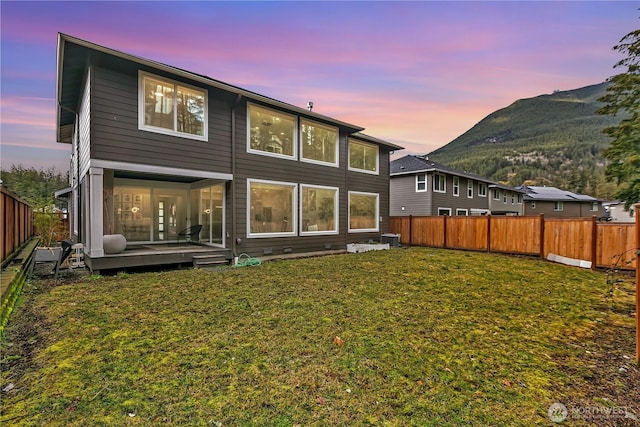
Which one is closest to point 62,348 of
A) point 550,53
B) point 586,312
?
point 586,312

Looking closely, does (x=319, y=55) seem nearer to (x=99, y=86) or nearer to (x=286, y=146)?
(x=286, y=146)

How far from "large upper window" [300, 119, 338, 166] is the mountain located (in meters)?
41.2

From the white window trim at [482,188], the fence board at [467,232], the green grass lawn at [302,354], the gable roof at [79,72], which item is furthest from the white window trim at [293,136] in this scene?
the white window trim at [482,188]

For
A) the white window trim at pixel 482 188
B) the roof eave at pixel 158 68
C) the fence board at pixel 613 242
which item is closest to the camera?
the roof eave at pixel 158 68

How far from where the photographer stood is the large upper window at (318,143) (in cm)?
1123

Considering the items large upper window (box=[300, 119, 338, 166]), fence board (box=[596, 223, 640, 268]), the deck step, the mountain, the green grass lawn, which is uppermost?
the mountain

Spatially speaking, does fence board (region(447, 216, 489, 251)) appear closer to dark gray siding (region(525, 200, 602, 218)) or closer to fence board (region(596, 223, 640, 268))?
fence board (region(596, 223, 640, 268))

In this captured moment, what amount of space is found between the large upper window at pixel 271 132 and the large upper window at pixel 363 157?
11.3ft

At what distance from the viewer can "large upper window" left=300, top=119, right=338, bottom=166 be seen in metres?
11.2

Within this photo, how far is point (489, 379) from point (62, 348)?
14.6ft

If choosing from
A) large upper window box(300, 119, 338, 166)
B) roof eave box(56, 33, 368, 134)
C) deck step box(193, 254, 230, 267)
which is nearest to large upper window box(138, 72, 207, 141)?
roof eave box(56, 33, 368, 134)

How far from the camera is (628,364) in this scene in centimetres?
309

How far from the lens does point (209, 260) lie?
329 inches

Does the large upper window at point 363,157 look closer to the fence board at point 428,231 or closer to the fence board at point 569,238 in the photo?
the fence board at point 428,231
